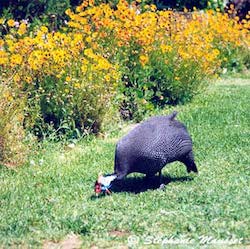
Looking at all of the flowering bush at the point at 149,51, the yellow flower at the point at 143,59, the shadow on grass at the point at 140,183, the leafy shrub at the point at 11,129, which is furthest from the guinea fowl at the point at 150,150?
the yellow flower at the point at 143,59

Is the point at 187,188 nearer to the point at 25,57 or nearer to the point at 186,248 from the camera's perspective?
the point at 186,248

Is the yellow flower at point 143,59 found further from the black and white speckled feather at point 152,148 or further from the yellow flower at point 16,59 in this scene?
the black and white speckled feather at point 152,148

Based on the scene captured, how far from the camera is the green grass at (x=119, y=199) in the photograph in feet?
15.1

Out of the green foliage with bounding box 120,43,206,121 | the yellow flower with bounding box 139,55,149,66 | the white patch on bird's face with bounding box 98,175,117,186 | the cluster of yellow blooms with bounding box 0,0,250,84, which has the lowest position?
the green foliage with bounding box 120,43,206,121

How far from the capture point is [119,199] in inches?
209

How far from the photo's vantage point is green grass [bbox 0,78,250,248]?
15.1ft

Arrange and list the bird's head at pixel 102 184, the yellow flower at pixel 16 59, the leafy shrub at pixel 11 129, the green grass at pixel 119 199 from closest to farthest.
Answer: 1. the green grass at pixel 119 199
2. the bird's head at pixel 102 184
3. the leafy shrub at pixel 11 129
4. the yellow flower at pixel 16 59

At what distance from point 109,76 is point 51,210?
2.76 metres

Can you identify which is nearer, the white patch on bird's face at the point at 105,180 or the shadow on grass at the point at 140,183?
the white patch on bird's face at the point at 105,180

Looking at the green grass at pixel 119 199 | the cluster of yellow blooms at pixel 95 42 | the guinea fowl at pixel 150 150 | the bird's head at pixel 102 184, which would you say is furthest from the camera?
the cluster of yellow blooms at pixel 95 42

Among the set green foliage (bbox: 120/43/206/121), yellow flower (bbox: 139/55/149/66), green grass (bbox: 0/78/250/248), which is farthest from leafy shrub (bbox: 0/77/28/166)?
yellow flower (bbox: 139/55/149/66)

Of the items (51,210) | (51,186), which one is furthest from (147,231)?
(51,186)

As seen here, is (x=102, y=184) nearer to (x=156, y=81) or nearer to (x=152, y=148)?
(x=152, y=148)

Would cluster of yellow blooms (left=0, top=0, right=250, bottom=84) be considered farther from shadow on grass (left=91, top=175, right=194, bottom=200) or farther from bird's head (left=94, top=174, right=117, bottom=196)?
bird's head (left=94, top=174, right=117, bottom=196)
